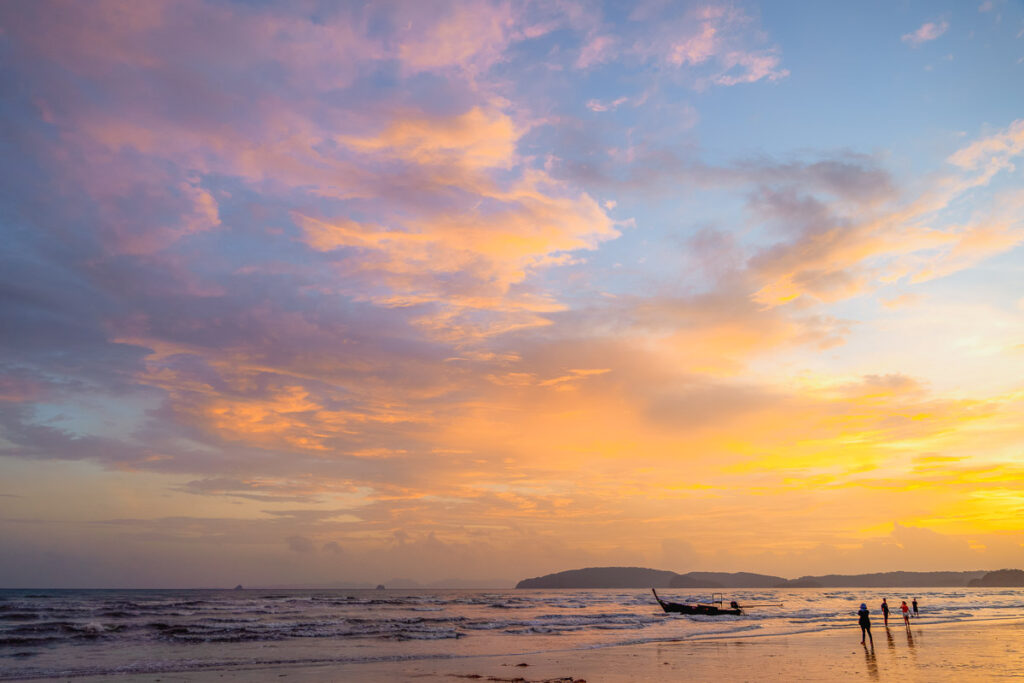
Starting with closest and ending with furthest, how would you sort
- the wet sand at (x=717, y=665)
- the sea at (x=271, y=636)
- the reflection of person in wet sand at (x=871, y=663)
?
1. the reflection of person in wet sand at (x=871, y=663)
2. the wet sand at (x=717, y=665)
3. the sea at (x=271, y=636)

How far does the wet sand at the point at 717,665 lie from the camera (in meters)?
20.7

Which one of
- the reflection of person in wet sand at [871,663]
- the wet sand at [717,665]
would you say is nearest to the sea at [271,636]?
the wet sand at [717,665]

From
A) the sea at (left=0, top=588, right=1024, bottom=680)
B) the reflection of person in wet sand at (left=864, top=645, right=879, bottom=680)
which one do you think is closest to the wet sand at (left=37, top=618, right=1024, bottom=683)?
the reflection of person in wet sand at (left=864, top=645, right=879, bottom=680)

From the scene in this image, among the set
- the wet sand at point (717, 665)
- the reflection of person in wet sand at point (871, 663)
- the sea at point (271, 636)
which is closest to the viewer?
the reflection of person in wet sand at point (871, 663)

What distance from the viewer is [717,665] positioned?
A: 24.1 meters

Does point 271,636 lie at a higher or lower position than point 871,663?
lower

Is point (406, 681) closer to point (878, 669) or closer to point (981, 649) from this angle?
point (878, 669)

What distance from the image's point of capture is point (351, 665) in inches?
1001

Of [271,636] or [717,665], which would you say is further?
[271,636]

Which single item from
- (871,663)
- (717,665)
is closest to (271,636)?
(717,665)

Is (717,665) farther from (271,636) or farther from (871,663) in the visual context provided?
(271,636)

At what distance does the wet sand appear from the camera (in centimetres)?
2070

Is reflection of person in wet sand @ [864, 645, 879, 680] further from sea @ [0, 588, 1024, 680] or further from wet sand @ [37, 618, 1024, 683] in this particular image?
sea @ [0, 588, 1024, 680]

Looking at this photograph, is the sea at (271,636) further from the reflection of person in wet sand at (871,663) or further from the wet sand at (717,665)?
the reflection of person in wet sand at (871,663)
